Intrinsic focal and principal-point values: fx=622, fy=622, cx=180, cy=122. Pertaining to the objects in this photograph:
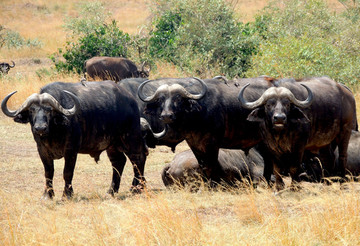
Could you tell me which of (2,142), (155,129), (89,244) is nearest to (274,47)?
(155,129)

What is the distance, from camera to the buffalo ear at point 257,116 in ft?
28.2

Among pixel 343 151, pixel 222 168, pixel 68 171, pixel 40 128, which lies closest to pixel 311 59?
pixel 343 151

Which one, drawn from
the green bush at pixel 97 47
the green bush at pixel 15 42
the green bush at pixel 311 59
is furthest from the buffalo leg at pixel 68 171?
the green bush at pixel 15 42

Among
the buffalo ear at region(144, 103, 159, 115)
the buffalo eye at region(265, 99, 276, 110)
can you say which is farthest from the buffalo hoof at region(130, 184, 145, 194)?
the buffalo eye at region(265, 99, 276, 110)

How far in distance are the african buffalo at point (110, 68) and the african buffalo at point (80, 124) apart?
493 inches

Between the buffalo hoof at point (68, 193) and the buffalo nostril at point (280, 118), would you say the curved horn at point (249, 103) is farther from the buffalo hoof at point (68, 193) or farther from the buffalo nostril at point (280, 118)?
the buffalo hoof at point (68, 193)

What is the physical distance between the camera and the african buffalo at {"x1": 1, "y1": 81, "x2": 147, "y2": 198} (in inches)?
324

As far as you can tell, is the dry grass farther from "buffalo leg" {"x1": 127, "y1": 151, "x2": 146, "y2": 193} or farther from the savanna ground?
"buffalo leg" {"x1": 127, "y1": 151, "x2": 146, "y2": 193}

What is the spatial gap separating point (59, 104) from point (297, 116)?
10.5 feet

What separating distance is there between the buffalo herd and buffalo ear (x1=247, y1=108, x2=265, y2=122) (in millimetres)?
14

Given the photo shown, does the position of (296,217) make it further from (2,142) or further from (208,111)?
(2,142)

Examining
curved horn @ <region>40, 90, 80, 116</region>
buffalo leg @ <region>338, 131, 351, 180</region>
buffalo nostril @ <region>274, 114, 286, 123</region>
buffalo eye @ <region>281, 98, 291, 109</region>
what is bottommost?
buffalo leg @ <region>338, 131, 351, 180</region>

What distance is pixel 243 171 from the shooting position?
9.66 meters

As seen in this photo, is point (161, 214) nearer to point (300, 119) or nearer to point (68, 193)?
point (68, 193)
